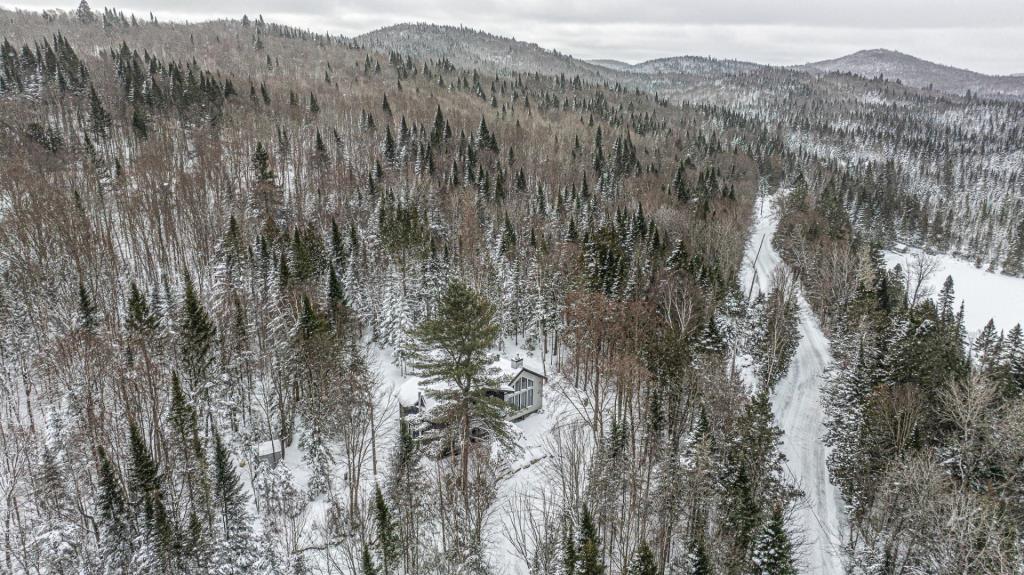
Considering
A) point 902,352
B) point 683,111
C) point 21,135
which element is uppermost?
point 683,111

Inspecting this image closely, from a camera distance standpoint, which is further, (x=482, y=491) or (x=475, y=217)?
(x=475, y=217)

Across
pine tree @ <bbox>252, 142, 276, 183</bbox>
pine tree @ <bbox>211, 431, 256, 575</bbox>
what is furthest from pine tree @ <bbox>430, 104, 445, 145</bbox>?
pine tree @ <bbox>211, 431, 256, 575</bbox>

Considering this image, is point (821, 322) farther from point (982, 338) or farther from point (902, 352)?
point (902, 352)

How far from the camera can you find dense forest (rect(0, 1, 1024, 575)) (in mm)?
20719

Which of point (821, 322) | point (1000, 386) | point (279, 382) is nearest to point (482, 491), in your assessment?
point (279, 382)

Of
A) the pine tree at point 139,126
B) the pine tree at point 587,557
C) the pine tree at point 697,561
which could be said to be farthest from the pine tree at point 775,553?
the pine tree at point 139,126

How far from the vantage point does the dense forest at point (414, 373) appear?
68.0 feet

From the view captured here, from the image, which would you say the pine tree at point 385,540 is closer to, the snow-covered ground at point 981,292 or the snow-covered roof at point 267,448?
the snow-covered roof at point 267,448

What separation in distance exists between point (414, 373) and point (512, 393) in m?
9.40

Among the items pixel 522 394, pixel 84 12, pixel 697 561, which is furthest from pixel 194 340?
pixel 84 12

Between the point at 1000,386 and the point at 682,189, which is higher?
the point at 682,189

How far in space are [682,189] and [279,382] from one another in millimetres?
65163

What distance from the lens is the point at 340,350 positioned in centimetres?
3119

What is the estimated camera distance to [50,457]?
2080 centimetres
